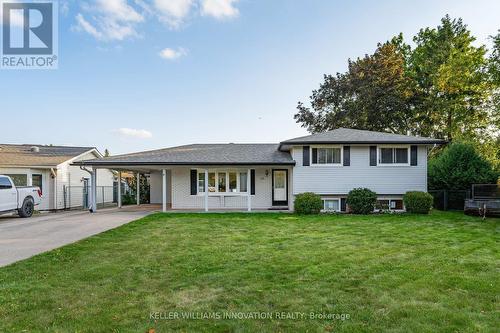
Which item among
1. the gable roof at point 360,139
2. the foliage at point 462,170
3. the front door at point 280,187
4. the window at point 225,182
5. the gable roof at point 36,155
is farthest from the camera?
the front door at point 280,187

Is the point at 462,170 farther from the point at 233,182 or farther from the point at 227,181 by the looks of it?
the point at 227,181

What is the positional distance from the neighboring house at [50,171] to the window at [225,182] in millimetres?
6959

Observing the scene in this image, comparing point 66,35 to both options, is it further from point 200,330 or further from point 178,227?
point 200,330

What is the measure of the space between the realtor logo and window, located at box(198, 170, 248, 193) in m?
9.13

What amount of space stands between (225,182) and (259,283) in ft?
41.3

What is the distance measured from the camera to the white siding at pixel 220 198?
684 inches

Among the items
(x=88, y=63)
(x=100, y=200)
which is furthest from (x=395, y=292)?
(x=100, y=200)

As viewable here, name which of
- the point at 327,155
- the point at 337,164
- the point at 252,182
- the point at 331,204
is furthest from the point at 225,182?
the point at 337,164

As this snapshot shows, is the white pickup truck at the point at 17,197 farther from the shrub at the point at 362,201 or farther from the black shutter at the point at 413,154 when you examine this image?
the black shutter at the point at 413,154

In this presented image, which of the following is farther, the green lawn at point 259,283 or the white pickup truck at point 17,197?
the white pickup truck at point 17,197

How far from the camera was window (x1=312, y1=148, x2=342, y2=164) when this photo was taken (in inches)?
625

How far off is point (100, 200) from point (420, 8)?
2293 cm

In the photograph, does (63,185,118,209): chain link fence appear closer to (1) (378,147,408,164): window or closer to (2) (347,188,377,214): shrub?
(2) (347,188,377,214): shrub

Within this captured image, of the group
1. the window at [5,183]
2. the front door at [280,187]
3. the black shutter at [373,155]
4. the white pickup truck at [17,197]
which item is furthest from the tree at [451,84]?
the window at [5,183]
